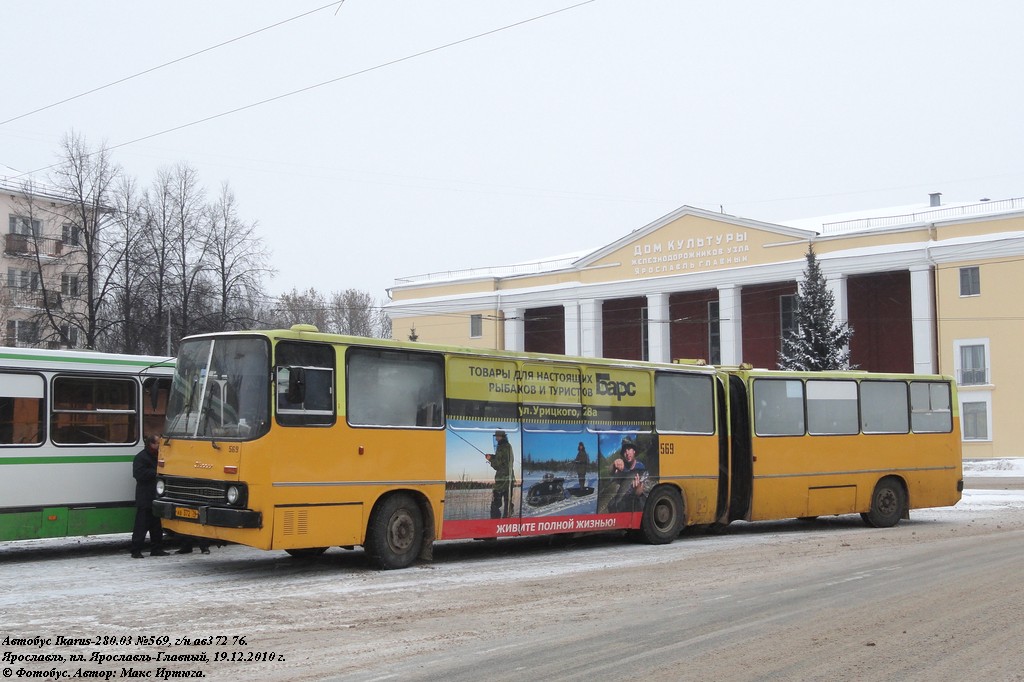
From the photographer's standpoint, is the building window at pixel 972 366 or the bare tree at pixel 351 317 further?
the bare tree at pixel 351 317

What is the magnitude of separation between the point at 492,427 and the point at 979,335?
4429 centimetres

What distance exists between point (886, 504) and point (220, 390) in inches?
517

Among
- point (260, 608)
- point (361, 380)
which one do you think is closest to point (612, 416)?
point (361, 380)

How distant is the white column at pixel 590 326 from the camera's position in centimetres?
6681

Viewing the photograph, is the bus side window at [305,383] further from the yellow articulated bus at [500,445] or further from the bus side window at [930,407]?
the bus side window at [930,407]

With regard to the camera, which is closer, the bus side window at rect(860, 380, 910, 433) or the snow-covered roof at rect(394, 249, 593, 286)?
the bus side window at rect(860, 380, 910, 433)

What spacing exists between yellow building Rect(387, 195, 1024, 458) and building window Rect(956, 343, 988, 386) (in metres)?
0.06

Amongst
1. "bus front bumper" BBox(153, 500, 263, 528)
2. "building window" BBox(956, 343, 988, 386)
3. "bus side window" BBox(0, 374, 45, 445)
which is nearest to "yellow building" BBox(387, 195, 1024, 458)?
"building window" BBox(956, 343, 988, 386)

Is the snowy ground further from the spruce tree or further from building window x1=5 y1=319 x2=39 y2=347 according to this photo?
building window x1=5 y1=319 x2=39 y2=347

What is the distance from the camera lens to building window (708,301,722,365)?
6444 cm

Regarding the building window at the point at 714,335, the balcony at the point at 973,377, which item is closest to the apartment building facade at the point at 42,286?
the building window at the point at 714,335

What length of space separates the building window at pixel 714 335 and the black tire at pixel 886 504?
4358cm

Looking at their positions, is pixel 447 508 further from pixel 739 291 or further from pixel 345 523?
pixel 739 291

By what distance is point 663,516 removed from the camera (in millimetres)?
17078
